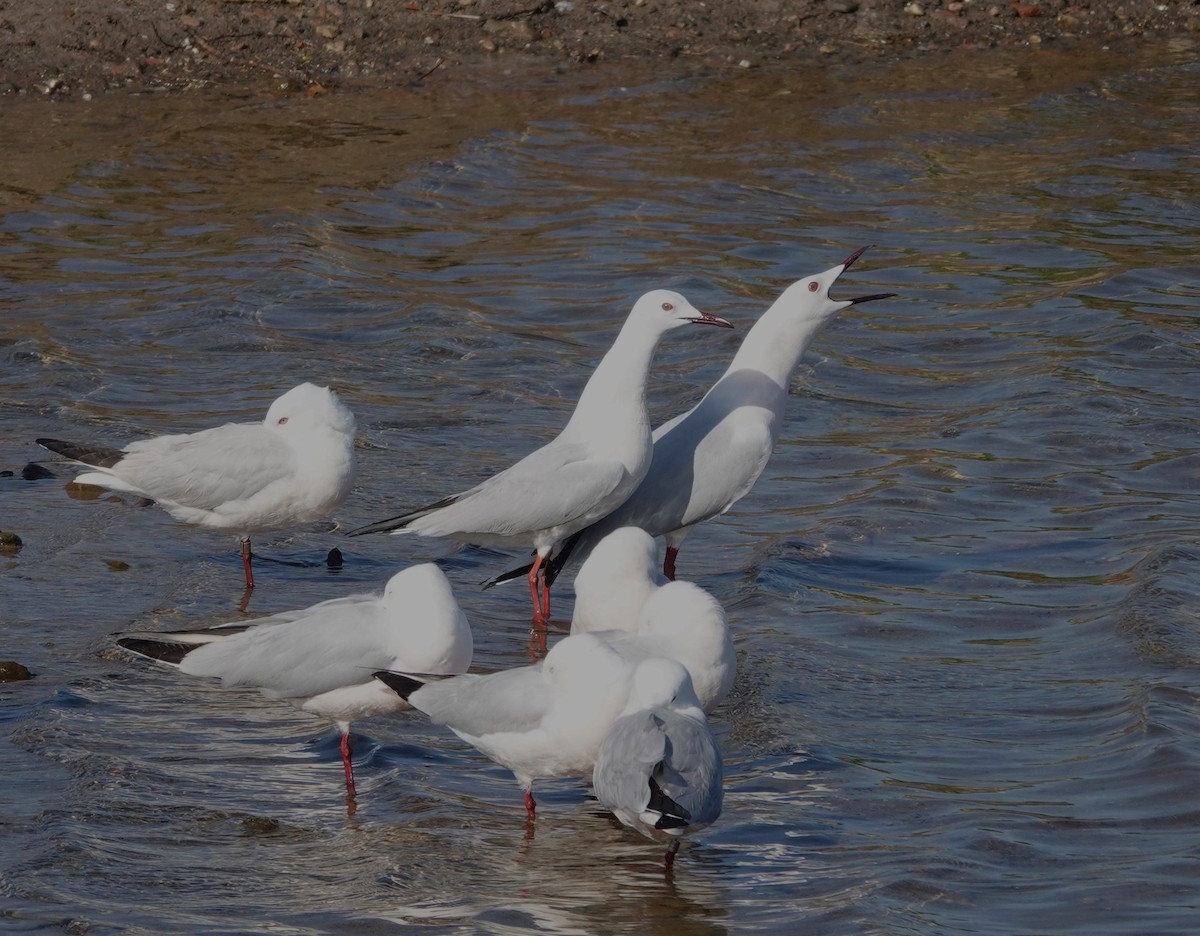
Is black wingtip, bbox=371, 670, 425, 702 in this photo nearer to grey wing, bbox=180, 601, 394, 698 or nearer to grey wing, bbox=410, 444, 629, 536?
grey wing, bbox=180, 601, 394, 698

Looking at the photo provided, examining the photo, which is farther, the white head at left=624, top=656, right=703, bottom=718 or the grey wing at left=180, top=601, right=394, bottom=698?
the grey wing at left=180, top=601, right=394, bottom=698

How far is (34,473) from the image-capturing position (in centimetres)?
900

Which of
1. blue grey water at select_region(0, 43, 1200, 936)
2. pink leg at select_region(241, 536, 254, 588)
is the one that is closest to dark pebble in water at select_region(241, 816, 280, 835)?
blue grey water at select_region(0, 43, 1200, 936)

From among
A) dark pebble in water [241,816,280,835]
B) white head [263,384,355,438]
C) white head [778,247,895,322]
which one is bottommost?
dark pebble in water [241,816,280,835]

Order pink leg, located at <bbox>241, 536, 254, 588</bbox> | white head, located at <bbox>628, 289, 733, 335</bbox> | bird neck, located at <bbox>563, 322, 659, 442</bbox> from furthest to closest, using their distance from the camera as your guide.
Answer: pink leg, located at <bbox>241, 536, 254, 588</bbox>, white head, located at <bbox>628, 289, 733, 335</bbox>, bird neck, located at <bbox>563, 322, 659, 442</bbox>

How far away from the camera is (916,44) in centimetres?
1730

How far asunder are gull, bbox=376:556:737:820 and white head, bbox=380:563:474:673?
0.10 meters

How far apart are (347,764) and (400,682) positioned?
0.41 metres

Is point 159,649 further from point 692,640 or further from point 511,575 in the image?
point 511,575

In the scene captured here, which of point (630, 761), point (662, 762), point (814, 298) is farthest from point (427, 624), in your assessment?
point (814, 298)

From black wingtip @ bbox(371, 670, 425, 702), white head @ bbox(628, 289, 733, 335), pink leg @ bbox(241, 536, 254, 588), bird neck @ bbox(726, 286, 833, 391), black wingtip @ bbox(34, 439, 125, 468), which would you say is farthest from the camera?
bird neck @ bbox(726, 286, 833, 391)

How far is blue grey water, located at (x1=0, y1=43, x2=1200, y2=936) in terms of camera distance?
5477 mm

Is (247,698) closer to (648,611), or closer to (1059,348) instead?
(648,611)

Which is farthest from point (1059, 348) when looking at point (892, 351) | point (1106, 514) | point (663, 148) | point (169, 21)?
point (169, 21)
